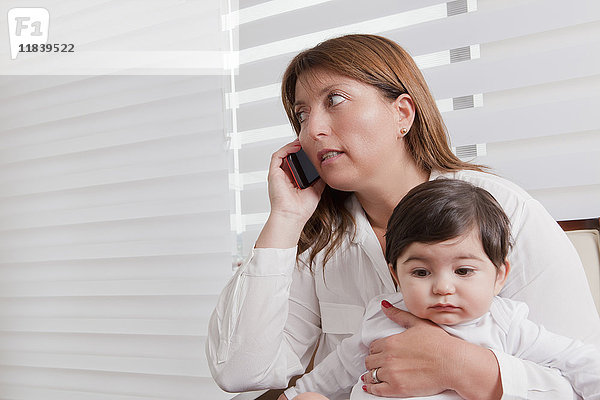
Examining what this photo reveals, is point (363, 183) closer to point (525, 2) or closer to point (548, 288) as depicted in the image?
point (548, 288)

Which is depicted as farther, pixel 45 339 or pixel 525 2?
pixel 45 339

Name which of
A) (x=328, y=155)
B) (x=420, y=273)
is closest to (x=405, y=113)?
(x=328, y=155)

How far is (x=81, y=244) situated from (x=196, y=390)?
2.71 feet

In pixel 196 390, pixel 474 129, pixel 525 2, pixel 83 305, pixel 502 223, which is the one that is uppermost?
pixel 525 2

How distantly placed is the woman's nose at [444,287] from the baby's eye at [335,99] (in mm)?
482

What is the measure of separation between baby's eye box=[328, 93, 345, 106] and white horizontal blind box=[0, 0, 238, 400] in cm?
95

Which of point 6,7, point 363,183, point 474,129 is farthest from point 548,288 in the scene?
point 6,7

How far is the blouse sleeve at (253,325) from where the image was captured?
1247mm

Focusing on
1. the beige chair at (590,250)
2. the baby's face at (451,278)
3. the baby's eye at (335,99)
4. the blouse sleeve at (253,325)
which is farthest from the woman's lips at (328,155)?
the beige chair at (590,250)

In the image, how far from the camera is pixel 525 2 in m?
1.59

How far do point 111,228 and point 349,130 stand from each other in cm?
153

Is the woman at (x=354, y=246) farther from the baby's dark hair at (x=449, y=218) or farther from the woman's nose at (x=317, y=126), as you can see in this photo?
the baby's dark hair at (x=449, y=218)

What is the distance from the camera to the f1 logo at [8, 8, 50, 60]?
254 cm

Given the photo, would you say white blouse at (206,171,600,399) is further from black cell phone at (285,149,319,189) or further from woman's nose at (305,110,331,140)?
woman's nose at (305,110,331,140)
